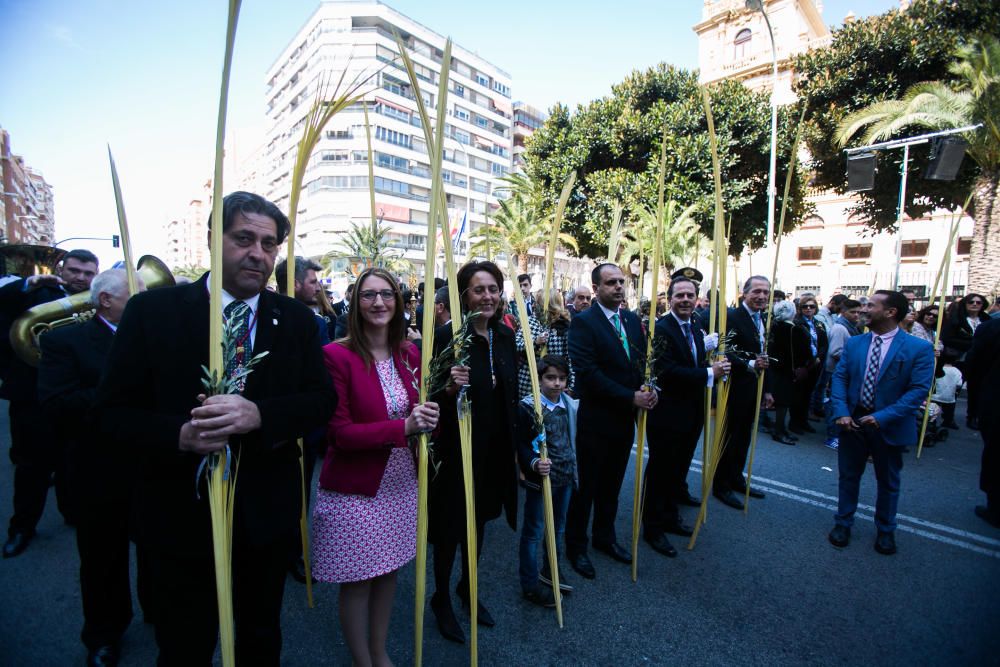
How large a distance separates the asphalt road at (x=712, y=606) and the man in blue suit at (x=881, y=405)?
0.35 m

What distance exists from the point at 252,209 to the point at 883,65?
72.5 feet

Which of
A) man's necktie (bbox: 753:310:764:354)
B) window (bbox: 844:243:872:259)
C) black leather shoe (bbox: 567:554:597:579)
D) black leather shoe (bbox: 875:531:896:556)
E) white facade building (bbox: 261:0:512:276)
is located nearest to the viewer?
black leather shoe (bbox: 567:554:597:579)

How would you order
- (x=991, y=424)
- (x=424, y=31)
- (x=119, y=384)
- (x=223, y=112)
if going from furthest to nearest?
(x=424, y=31)
(x=991, y=424)
(x=119, y=384)
(x=223, y=112)

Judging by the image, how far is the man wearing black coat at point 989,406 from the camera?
4.44 metres

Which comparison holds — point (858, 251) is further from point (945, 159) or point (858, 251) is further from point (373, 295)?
point (373, 295)

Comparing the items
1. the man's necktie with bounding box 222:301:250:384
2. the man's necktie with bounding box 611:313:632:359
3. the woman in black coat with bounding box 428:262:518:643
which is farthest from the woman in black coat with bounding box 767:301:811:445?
the man's necktie with bounding box 222:301:250:384

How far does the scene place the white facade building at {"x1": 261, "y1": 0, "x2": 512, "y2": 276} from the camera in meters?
42.3

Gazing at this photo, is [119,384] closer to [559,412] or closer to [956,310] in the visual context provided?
[559,412]

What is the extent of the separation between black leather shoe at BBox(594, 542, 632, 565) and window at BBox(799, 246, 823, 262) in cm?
3819

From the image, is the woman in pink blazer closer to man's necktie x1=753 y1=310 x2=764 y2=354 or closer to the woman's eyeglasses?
the woman's eyeglasses

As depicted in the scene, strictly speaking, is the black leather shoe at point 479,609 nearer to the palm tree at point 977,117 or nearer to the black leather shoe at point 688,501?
the black leather shoe at point 688,501

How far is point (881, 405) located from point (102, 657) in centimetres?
538

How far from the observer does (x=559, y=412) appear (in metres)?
3.24

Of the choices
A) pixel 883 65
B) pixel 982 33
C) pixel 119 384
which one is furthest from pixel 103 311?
pixel 883 65
